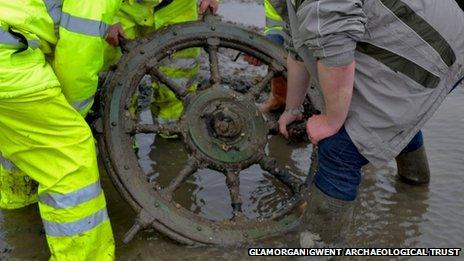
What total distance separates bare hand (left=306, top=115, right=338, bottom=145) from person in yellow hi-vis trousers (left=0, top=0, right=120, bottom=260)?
1183 mm

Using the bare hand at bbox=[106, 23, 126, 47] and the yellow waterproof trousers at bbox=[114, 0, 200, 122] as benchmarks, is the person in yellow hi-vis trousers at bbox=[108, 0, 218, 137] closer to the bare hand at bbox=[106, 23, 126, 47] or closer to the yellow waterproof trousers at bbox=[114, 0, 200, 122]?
the yellow waterproof trousers at bbox=[114, 0, 200, 122]

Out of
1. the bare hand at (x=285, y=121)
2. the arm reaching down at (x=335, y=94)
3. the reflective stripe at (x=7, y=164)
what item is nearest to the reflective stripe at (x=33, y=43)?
the reflective stripe at (x=7, y=164)

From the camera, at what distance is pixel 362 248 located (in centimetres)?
329

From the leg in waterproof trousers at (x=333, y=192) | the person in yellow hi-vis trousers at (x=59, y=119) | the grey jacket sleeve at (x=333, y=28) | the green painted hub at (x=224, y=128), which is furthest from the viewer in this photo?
the green painted hub at (x=224, y=128)

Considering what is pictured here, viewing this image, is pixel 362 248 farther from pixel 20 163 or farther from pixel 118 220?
pixel 20 163

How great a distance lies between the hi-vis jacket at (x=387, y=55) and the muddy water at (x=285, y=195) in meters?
0.89

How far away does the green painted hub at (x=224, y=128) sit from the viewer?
3.38m

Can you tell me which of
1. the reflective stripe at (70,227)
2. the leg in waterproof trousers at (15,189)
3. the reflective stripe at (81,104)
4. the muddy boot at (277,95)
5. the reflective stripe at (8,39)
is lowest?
the leg in waterproof trousers at (15,189)

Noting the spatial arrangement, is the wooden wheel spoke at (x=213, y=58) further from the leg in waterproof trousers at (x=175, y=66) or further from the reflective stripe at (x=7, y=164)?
the reflective stripe at (x=7, y=164)

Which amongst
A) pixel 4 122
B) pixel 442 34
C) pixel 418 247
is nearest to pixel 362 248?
pixel 418 247

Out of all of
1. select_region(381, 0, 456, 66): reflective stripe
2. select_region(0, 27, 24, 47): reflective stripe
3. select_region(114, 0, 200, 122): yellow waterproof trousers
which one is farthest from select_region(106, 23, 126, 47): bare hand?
select_region(381, 0, 456, 66): reflective stripe

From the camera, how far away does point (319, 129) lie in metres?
2.88

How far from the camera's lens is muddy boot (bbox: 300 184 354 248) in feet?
9.89

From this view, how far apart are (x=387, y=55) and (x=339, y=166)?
0.66 m
